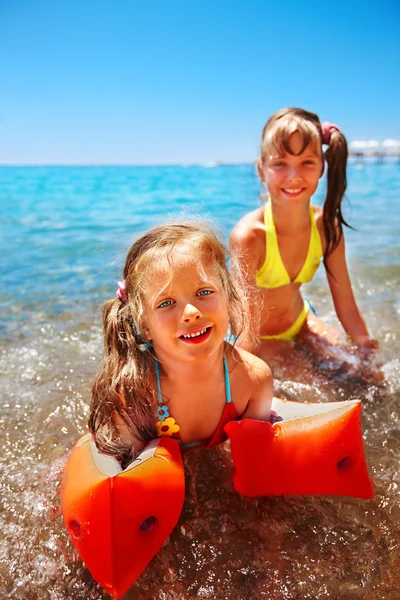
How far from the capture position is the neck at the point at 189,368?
2072mm

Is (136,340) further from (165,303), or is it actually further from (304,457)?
(304,457)

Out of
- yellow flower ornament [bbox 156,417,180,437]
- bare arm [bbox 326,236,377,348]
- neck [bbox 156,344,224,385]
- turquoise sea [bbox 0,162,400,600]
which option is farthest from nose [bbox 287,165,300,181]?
yellow flower ornament [bbox 156,417,180,437]

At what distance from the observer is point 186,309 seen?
185 cm

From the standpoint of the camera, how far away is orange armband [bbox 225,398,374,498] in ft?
6.76

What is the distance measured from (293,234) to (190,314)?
1.58 m

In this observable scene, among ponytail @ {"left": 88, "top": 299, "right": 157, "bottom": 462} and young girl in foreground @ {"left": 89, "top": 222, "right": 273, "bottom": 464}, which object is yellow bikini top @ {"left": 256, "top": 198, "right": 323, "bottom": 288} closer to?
young girl in foreground @ {"left": 89, "top": 222, "right": 273, "bottom": 464}

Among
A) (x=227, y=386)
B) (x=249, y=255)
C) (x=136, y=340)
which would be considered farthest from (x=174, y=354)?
(x=249, y=255)

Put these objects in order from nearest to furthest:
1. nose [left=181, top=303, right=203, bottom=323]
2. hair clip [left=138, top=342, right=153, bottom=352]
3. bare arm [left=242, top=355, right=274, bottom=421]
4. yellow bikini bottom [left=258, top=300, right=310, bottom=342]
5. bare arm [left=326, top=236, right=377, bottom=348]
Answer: nose [left=181, top=303, right=203, bottom=323] < hair clip [left=138, top=342, right=153, bottom=352] < bare arm [left=242, top=355, right=274, bottom=421] < bare arm [left=326, top=236, right=377, bottom=348] < yellow bikini bottom [left=258, top=300, right=310, bottom=342]

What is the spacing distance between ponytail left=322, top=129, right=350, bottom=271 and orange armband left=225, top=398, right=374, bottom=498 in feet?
4.68

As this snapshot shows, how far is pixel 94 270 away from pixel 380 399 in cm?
394

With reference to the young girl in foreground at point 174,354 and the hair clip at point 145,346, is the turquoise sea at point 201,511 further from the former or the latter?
the hair clip at point 145,346

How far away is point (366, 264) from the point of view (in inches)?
246

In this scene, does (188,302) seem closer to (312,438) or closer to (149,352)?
(149,352)

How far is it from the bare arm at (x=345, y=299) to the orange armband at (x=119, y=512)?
1916mm
